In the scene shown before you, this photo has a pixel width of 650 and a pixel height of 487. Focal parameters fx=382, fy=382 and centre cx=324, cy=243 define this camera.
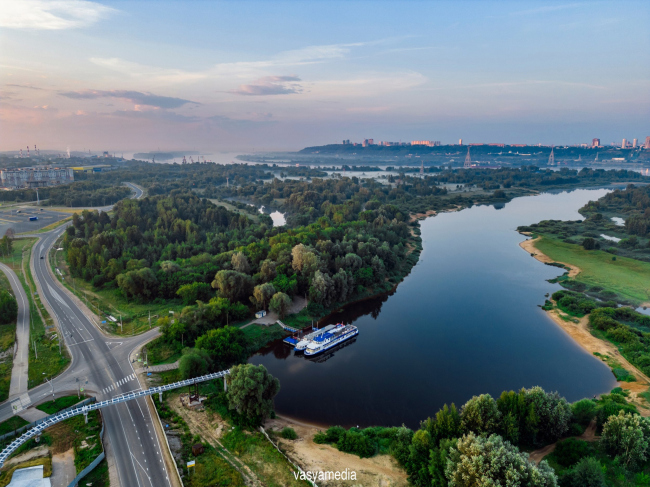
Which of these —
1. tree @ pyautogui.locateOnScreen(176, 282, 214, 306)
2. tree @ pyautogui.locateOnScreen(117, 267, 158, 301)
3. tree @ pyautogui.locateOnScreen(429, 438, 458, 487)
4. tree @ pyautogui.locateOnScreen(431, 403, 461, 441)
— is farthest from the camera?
tree @ pyautogui.locateOnScreen(117, 267, 158, 301)

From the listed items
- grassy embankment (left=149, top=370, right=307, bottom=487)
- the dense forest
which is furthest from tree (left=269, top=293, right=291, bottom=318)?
the dense forest

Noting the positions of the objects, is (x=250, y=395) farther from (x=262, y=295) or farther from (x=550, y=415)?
(x=550, y=415)

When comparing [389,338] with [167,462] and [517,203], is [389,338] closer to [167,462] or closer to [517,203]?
[167,462]

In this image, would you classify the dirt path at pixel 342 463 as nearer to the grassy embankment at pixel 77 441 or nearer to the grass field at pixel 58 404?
the grassy embankment at pixel 77 441

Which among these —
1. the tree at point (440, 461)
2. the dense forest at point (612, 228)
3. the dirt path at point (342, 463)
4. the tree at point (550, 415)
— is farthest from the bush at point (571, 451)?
the dense forest at point (612, 228)

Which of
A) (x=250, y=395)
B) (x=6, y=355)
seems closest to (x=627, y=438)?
(x=250, y=395)

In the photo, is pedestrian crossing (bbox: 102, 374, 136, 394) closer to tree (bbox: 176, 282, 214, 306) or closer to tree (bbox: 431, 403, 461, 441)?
tree (bbox: 176, 282, 214, 306)
